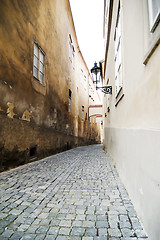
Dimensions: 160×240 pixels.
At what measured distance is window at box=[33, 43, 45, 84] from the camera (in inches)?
250

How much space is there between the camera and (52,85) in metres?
8.05

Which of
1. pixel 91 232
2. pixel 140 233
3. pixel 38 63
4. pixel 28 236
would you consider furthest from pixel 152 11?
pixel 38 63

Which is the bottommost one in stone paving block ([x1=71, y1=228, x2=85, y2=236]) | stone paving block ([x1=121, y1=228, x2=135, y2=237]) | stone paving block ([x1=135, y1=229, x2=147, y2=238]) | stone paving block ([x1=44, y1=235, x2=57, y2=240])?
stone paving block ([x1=71, y1=228, x2=85, y2=236])

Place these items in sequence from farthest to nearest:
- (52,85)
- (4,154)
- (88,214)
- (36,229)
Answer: (52,85) < (4,154) < (88,214) < (36,229)

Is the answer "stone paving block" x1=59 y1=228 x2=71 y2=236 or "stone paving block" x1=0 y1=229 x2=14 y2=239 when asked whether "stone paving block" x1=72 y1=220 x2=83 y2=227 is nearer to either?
"stone paving block" x1=59 y1=228 x2=71 y2=236

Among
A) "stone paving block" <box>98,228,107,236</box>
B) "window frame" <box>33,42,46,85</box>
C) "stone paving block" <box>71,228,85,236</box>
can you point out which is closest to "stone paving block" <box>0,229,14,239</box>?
"stone paving block" <box>71,228,85,236</box>

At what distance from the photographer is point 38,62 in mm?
6594

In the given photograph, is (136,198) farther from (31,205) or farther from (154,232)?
(31,205)

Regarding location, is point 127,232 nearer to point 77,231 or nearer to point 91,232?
point 91,232

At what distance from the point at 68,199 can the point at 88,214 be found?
53 cm

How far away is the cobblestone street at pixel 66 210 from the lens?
168cm

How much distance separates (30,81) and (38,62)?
50.7 inches

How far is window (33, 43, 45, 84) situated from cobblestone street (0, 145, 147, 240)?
429 cm

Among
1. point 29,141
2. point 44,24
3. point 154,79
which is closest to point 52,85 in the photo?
point 44,24
